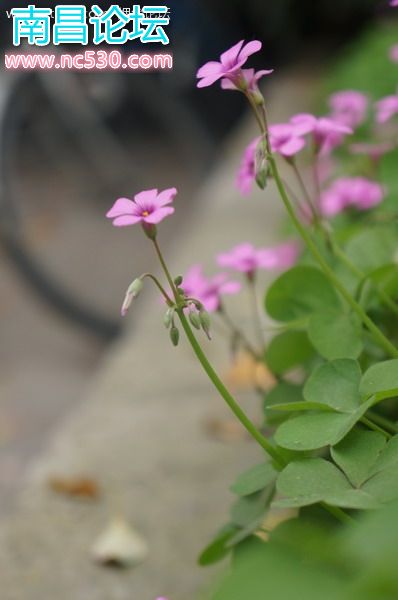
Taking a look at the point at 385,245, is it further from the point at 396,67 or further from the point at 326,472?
the point at 396,67

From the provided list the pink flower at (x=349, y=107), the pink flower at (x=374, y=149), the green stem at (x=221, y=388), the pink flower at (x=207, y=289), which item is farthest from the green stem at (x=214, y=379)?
the pink flower at (x=349, y=107)

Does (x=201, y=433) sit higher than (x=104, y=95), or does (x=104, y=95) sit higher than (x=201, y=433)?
(x=104, y=95)

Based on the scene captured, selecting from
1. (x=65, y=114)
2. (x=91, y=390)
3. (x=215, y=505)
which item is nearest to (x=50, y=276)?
(x=65, y=114)

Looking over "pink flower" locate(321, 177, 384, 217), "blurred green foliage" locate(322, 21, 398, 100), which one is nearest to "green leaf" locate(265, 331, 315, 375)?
"pink flower" locate(321, 177, 384, 217)

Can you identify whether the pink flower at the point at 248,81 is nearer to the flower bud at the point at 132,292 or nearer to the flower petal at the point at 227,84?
the flower petal at the point at 227,84

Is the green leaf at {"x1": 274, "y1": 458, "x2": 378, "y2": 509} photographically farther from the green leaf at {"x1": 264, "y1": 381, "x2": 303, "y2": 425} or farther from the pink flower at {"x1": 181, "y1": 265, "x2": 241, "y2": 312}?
the pink flower at {"x1": 181, "y1": 265, "x2": 241, "y2": 312}
